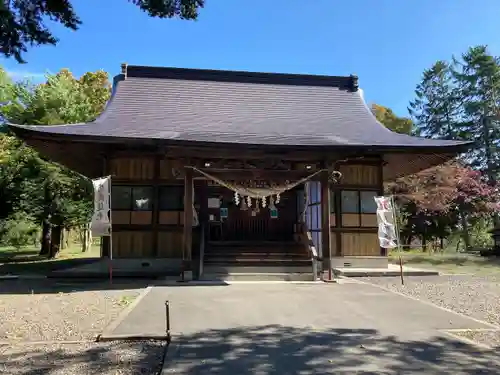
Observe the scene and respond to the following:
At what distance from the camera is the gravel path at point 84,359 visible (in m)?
3.98

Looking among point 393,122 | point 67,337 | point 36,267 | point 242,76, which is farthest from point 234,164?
point 393,122

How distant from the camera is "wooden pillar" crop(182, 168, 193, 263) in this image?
1045 cm

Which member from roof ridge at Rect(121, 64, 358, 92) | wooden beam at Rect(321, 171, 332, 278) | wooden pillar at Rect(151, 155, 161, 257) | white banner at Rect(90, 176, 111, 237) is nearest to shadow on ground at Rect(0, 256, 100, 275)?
wooden pillar at Rect(151, 155, 161, 257)

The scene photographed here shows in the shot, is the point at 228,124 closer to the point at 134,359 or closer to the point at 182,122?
the point at 182,122

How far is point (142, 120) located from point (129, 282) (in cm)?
520

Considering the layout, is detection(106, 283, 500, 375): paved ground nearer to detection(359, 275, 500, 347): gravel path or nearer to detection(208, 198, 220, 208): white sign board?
detection(359, 275, 500, 347): gravel path

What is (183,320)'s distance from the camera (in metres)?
6.02

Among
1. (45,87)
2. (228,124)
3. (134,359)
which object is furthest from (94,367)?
(45,87)

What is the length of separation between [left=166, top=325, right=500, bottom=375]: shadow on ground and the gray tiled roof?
20.3 ft

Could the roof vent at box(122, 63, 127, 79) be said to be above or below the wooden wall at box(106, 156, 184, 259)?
above

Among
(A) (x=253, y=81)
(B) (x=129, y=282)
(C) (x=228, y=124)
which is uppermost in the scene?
(A) (x=253, y=81)

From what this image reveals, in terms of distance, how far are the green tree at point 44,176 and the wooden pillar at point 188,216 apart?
941 centimetres

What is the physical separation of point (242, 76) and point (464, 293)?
1124 cm

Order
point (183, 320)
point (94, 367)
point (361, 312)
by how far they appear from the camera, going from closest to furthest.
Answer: point (94, 367) → point (183, 320) → point (361, 312)
